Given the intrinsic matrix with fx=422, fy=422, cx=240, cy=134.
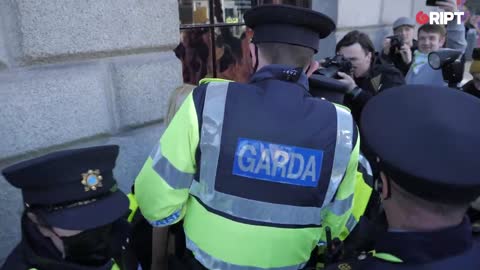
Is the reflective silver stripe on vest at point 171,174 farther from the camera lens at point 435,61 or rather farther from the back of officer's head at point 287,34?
the camera lens at point 435,61

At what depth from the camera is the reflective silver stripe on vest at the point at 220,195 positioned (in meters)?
1.48

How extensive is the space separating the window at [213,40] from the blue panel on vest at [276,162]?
1.98 metres

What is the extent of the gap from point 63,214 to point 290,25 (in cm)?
109

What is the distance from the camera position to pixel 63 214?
138 cm

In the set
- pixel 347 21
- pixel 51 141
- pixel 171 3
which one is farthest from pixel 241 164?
pixel 347 21

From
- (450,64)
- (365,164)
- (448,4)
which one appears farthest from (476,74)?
(365,164)

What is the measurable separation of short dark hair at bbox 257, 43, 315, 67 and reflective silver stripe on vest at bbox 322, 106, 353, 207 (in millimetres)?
309

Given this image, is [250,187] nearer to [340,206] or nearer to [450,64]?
[340,206]

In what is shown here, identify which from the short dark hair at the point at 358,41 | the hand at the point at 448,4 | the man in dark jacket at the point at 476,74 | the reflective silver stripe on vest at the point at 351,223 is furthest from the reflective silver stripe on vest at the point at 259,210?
the hand at the point at 448,4

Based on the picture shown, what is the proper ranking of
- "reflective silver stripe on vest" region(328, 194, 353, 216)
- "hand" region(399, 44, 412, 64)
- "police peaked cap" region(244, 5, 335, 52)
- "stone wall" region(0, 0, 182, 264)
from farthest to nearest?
1. "hand" region(399, 44, 412, 64)
2. "stone wall" region(0, 0, 182, 264)
3. "police peaked cap" region(244, 5, 335, 52)
4. "reflective silver stripe on vest" region(328, 194, 353, 216)

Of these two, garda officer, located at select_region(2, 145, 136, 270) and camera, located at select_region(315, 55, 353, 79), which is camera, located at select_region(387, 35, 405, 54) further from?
garda officer, located at select_region(2, 145, 136, 270)

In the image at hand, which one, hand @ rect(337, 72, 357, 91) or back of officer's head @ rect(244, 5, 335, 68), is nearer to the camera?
back of officer's head @ rect(244, 5, 335, 68)

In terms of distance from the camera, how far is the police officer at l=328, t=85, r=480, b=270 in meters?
0.96

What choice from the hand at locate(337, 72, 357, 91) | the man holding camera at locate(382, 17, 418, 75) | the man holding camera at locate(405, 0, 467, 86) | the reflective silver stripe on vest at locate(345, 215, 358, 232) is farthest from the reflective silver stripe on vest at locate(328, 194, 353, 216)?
the man holding camera at locate(382, 17, 418, 75)
